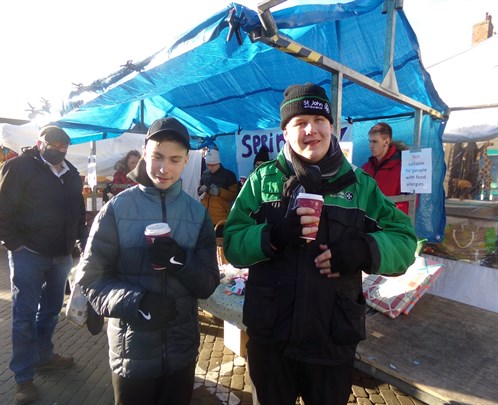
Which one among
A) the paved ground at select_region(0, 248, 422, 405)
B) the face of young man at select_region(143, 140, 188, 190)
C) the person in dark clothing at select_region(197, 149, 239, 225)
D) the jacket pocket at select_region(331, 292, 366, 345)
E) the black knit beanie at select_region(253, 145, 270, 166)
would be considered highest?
the black knit beanie at select_region(253, 145, 270, 166)

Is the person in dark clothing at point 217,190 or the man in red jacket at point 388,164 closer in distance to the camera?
the man in red jacket at point 388,164

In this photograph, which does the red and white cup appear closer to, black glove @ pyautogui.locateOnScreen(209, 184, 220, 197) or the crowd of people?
the crowd of people

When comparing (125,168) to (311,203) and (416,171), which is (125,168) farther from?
(311,203)

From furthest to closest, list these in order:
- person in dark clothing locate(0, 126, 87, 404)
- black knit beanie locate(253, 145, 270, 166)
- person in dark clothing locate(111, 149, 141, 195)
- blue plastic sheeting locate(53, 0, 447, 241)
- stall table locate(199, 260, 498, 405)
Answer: person in dark clothing locate(111, 149, 141, 195) → black knit beanie locate(253, 145, 270, 166) → person in dark clothing locate(0, 126, 87, 404) → blue plastic sheeting locate(53, 0, 447, 241) → stall table locate(199, 260, 498, 405)

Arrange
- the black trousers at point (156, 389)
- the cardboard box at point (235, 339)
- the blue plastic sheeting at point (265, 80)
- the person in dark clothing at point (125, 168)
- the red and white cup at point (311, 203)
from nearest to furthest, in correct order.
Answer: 1. the red and white cup at point (311, 203)
2. the black trousers at point (156, 389)
3. the blue plastic sheeting at point (265, 80)
4. the cardboard box at point (235, 339)
5. the person in dark clothing at point (125, 168)

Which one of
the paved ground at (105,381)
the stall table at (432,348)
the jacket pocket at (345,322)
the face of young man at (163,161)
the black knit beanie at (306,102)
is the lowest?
the paved ground at (105,381)

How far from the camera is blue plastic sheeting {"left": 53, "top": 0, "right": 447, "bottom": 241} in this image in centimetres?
239

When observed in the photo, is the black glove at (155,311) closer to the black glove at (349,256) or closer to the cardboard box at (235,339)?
the black glove at (349,256)

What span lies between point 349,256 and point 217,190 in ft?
13.5

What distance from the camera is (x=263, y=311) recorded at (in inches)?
61.6

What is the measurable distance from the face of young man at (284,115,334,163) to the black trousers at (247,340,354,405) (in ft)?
3.15

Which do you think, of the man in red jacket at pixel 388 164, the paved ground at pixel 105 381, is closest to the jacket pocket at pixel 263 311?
the paved ground at pixel 105 381

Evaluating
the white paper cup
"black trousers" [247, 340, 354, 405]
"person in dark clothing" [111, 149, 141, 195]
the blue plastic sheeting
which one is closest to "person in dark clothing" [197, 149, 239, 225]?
the blue plastic sheeting

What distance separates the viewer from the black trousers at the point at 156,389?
1.62m
